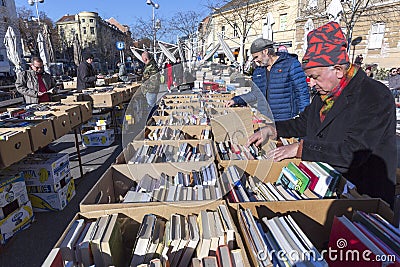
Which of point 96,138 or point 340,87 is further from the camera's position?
point 96,138

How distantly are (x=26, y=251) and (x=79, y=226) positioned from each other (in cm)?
174

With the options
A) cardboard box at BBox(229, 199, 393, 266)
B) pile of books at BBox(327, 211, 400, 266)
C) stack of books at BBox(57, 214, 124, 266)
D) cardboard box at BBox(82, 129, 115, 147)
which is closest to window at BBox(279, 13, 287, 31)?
cardboard box at BBox(82, 129, 115, 147)

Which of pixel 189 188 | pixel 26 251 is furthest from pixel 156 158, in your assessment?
pixel 26 251

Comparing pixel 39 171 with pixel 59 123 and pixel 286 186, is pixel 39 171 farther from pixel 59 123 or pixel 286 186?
pixel 286 186

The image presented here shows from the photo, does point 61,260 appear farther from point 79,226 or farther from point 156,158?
point 156,158

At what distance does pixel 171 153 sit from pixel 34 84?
360 cm

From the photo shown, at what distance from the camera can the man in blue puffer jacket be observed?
9.09 feet

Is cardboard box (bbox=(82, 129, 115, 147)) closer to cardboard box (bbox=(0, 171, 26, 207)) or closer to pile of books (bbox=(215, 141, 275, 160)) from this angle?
cardboard box (bbox=(0, 171, 26, 207))

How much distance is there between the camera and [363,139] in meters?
1.29

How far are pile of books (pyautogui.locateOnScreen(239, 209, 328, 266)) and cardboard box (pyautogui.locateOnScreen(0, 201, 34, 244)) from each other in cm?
250

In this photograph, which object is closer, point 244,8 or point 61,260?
point 61,260

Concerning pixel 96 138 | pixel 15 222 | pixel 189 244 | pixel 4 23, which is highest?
pixel 4 23

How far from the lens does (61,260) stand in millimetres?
1014

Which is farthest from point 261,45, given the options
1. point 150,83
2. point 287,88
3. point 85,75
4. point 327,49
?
point 85,75
